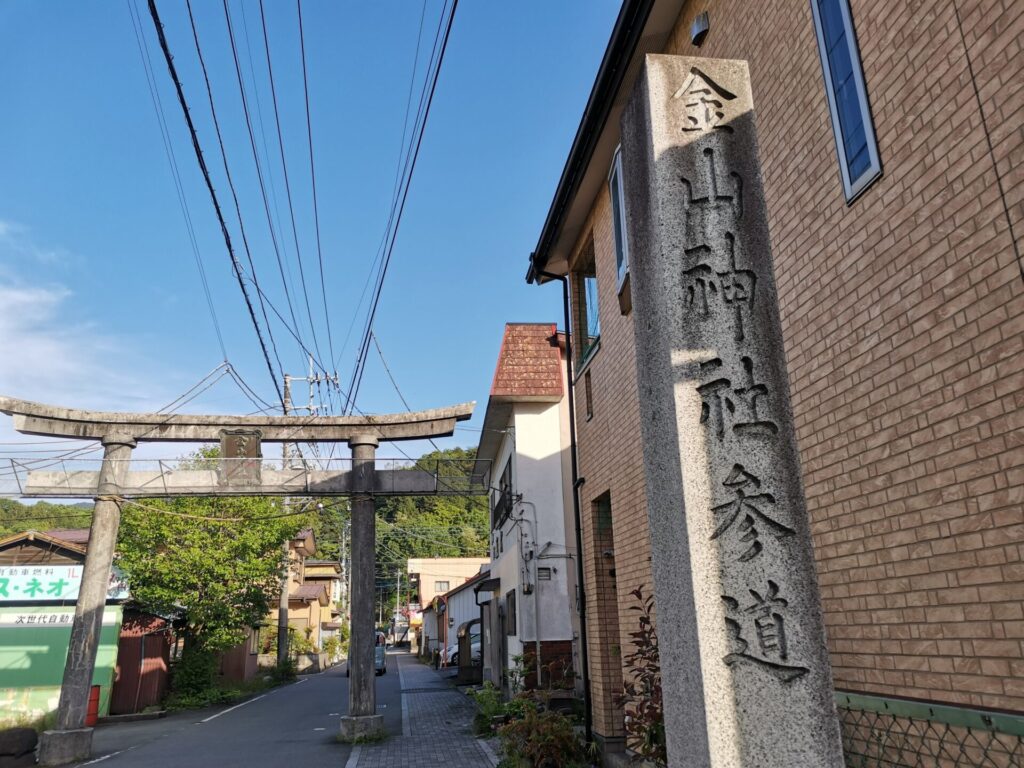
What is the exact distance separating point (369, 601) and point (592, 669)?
7.10m

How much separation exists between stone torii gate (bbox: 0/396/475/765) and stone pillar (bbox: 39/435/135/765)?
3cm

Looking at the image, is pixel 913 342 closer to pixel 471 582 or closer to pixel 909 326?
pixel 909 326

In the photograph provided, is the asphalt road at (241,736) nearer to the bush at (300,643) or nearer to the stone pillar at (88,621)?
→ the stone pillar at (88,621)

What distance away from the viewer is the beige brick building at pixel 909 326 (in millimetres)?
3428

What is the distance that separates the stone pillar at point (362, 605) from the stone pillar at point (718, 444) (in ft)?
43.5

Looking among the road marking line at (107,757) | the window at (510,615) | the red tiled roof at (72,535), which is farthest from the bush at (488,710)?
the red tiled roof at (72,535)

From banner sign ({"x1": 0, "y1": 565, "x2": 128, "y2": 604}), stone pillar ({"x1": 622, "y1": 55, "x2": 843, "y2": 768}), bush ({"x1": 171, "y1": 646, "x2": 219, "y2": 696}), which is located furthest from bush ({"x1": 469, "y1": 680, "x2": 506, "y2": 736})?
bush ({"x1": 171, "y1": 646, "x2": 219, "y2": 696})

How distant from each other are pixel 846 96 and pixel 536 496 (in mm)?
14300

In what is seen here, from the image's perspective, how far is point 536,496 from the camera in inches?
720

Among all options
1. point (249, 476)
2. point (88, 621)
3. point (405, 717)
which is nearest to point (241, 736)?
point (405, 717)

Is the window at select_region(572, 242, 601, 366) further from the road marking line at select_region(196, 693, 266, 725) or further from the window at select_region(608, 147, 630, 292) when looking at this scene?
the road marking line at select_region(196, 693, 266, 725)

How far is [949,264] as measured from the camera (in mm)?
3764

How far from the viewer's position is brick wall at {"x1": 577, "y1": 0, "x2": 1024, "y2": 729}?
3.43 m

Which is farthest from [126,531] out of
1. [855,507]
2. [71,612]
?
[855,507]
